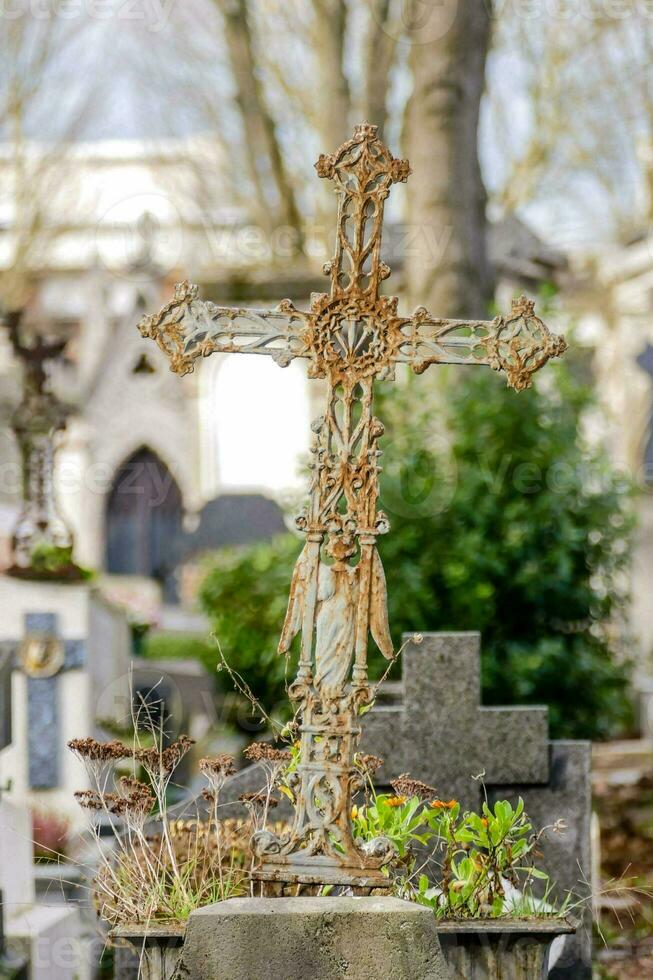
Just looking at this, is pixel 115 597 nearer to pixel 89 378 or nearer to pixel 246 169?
pixel 89 378

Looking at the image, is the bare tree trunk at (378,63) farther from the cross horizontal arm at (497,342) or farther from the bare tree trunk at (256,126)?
the cross horizontal arm at (497,342)

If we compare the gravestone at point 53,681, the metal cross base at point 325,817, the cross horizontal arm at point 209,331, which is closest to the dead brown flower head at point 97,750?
the metal cross base at point 325,817

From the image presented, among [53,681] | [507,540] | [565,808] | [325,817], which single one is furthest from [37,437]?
[325,817]

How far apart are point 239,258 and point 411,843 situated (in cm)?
1853

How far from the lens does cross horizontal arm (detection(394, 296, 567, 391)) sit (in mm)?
4168

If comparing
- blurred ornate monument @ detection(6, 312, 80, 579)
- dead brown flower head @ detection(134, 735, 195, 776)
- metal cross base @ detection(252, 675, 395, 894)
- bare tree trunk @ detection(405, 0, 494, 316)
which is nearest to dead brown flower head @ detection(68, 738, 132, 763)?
dead brown flower head @ detection(134, 735, 195, 776)

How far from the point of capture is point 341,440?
4.00 meters

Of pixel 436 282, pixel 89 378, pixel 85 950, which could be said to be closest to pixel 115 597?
pixel 436 282

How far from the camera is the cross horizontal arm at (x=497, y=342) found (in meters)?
4.17

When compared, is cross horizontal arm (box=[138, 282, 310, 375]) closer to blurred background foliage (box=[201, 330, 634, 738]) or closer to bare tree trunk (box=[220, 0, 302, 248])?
blurred background foliage (box=[201, 330, 634, 738])

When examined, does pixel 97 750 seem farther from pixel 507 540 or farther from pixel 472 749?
pixel 507 540

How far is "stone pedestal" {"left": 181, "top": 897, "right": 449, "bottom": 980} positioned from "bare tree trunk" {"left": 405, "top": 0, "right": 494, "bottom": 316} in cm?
725

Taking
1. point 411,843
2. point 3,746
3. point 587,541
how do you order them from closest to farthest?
point 411,843
point 3,746
point 587,541

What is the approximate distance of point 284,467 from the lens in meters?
19.7
